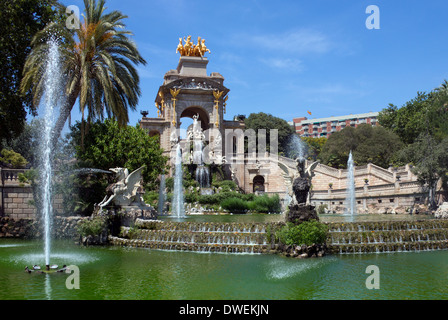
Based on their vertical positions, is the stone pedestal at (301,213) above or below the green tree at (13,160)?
below

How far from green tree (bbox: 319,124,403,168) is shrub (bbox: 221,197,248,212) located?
23.2 metres

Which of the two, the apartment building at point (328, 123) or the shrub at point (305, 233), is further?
the apartment building at point (328, 123)

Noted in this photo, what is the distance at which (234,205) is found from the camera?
35.4 metres

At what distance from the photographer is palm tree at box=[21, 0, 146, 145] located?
17.9 metres

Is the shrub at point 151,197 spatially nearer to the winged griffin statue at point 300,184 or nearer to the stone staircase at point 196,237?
the stone staircase at point 196,237

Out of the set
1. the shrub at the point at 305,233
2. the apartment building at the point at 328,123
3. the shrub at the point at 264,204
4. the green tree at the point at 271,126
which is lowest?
the shrub at the point at 264,204

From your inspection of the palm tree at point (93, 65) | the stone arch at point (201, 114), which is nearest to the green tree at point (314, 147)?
the stone arch at point (201, 114)

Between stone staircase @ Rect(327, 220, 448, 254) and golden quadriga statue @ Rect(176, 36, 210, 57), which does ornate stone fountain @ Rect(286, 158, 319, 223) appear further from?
golden quadriga statue @ Rect(176, 36, 210, 57)

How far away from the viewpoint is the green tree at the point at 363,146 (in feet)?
169

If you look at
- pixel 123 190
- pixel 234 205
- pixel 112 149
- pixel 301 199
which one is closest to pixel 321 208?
pixel 234 205

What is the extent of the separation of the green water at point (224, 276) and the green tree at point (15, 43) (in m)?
9.59

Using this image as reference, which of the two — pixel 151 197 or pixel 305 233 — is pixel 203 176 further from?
pixel 305 233

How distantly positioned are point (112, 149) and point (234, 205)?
52.2ft
